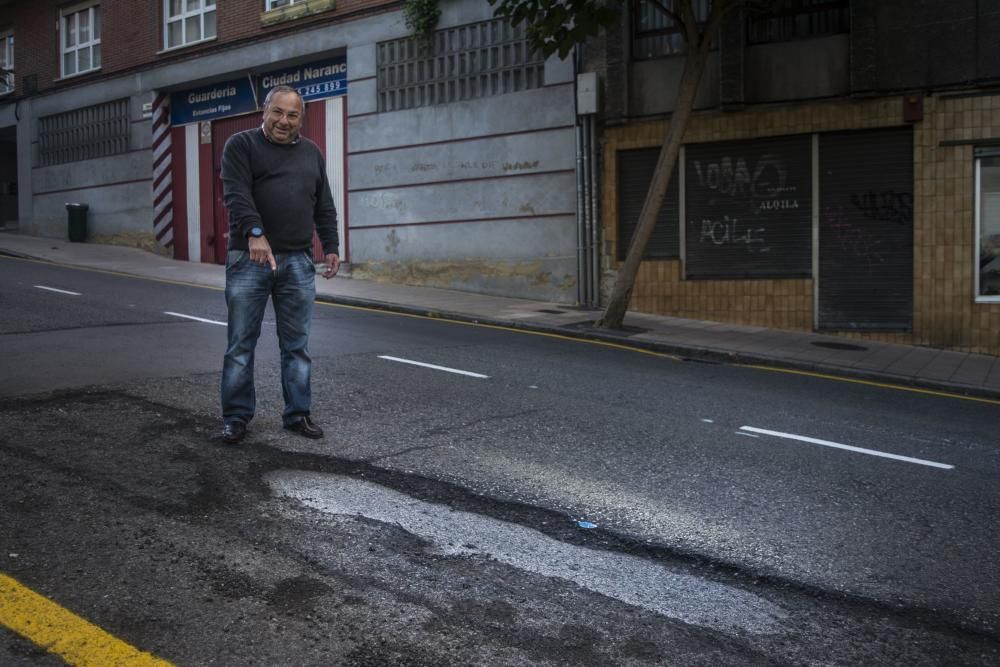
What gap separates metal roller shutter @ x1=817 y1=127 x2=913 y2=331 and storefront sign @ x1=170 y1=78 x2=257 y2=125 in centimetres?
1349

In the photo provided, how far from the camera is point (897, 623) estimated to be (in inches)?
141

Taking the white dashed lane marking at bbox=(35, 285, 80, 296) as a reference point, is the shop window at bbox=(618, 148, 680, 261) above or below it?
above

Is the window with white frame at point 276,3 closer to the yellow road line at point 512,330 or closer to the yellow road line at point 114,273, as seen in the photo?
the yellow road line at point 114,273

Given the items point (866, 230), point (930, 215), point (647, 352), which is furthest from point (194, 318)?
point (930, 215)

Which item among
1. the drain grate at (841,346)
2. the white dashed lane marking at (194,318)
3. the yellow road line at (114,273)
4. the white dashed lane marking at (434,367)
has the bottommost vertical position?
the drain grate at (841,346)

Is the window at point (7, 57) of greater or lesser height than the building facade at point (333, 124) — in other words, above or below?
above

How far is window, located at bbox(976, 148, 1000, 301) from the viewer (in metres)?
13.5

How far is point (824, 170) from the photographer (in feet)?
47.5

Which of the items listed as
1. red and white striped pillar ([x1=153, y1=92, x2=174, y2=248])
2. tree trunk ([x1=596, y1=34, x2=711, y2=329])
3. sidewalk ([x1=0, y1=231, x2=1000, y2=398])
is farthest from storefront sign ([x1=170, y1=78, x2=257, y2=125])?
tree trunk ([x1=596, y1=34, x2=711, y2=329])

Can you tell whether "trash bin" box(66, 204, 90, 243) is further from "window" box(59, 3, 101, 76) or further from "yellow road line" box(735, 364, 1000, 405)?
"yellow road line" box(735, 364, 1000, 405)

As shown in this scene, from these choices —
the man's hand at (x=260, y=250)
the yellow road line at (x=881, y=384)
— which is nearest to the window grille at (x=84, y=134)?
the yellow road line at (x=881, y=384)

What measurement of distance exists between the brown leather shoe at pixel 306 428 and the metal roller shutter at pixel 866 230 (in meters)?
10.5

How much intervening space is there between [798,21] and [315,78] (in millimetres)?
10576

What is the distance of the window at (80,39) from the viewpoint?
1029 inches
